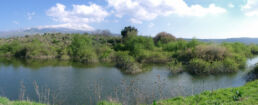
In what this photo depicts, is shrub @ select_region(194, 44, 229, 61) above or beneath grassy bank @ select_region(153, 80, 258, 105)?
above

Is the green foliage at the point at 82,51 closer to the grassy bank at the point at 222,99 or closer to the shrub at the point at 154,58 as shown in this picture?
the shrub at the point at 154,58

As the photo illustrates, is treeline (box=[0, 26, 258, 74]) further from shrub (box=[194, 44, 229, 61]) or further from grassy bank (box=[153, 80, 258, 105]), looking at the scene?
grassy bank (box=[153, 80, 258, 105])

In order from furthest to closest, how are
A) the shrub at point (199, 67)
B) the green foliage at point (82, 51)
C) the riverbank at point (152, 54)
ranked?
the green foliage at point (82, 51) → the riverbank at point (152, 54) → the shrub at point (199, 67)

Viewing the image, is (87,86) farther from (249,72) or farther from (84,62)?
(84,62)

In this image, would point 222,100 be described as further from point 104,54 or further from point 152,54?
point 104,54

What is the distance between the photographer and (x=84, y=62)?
3759 cm

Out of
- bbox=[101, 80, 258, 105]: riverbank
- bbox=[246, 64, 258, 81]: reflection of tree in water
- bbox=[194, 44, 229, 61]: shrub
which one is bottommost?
bbox=[246, 64, 258, 81]: reflection of tree in water

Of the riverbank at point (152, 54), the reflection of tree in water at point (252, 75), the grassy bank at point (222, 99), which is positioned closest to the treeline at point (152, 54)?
the riverbank at point (152, 54)

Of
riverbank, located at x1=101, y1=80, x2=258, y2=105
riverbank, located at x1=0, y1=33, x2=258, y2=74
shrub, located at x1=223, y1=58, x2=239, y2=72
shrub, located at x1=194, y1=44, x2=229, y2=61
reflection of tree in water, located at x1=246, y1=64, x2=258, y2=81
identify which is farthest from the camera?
shrub, located at x1=194, y1=44, x2=229, y2=61

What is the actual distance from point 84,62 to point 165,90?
25.0 meters

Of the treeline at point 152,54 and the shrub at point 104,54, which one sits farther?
the shrub at point 104,54

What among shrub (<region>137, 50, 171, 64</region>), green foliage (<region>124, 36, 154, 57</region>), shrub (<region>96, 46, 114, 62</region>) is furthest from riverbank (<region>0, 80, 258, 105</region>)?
green foliage (<region>124, 36, 154, 57</region>)

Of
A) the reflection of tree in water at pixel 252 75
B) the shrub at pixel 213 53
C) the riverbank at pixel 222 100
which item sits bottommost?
the reflection of tree in water at pixel 252 75

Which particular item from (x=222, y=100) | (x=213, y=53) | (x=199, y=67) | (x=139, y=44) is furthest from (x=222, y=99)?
(x=139, y=44)
